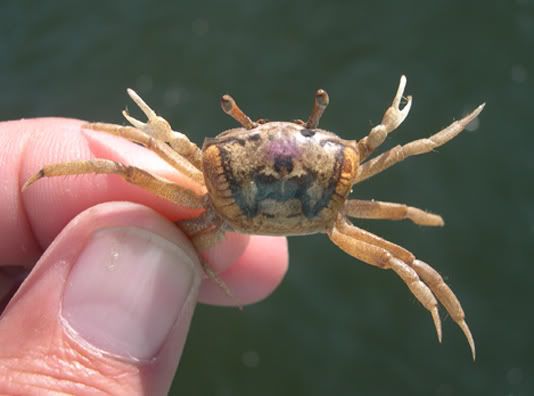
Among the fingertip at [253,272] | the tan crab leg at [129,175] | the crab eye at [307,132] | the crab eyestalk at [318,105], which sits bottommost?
the fingertip at [253,272]

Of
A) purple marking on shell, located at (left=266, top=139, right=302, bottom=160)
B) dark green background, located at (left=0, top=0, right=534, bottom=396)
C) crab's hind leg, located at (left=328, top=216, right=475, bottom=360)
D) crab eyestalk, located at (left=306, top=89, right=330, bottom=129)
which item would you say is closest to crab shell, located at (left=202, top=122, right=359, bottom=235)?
purple marking on shell, located at (left=266, top=139, right=302, bottom=160)

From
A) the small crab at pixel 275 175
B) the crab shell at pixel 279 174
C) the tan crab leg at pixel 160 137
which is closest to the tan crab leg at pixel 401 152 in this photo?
the small crab at pixel 275 175

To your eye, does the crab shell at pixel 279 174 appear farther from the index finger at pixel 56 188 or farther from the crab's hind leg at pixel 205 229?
the index finger at pixel 56 188

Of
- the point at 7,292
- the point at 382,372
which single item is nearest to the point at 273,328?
the point at 382,372

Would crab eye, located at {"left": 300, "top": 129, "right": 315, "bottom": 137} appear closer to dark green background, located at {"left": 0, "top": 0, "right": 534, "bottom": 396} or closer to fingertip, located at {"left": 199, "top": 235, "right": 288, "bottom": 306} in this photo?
fingertip, located at {"left": 199, "top": 235, "right": 288, "bottom": 306}

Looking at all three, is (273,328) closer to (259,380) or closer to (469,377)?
(259,380)

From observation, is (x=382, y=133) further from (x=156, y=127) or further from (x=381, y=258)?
(x=156, y=127)
